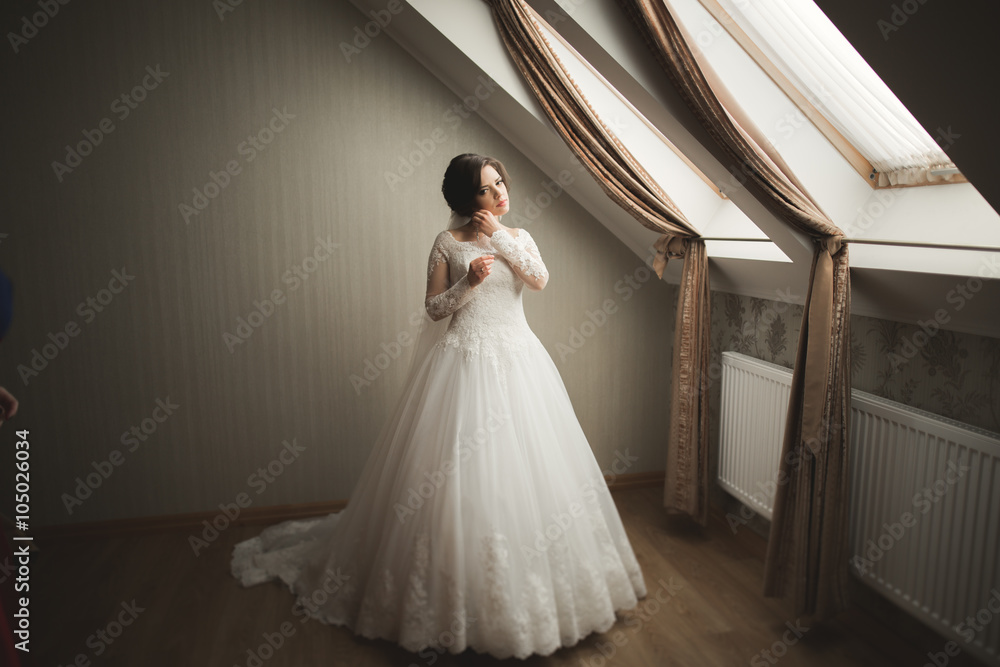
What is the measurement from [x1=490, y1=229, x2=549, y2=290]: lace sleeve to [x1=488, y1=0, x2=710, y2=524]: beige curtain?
498 mm

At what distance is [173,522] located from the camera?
2955 mm

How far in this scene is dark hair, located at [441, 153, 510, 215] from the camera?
7.18 feet

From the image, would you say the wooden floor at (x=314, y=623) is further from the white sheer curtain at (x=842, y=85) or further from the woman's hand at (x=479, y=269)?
the white sheer curtain at (x=842, y=85)

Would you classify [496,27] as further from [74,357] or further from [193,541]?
[193,541]

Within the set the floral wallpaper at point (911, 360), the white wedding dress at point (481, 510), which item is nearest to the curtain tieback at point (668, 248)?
the floral wallpaper at point (911, 360)

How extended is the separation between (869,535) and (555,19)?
1838 mm

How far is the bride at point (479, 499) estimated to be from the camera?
1.97 metres

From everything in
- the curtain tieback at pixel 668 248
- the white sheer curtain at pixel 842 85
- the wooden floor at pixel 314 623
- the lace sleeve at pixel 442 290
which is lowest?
the wooden floor at pixel 314 623

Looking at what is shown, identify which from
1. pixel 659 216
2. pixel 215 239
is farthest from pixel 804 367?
pixel 215 239

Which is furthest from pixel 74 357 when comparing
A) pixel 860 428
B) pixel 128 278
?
pixel 860 428

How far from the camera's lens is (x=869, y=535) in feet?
6.71

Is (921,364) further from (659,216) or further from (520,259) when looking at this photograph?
(520,259)

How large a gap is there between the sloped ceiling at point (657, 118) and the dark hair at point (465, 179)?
A: 1.46ft

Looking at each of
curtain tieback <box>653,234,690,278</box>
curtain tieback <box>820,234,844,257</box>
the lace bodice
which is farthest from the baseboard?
curtain tieback <box>820,234,844,257</box>
